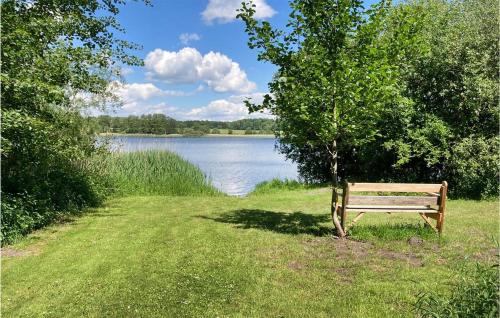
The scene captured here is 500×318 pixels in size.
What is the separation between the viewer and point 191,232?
33.5ft

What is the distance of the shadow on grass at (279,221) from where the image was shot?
10.2m

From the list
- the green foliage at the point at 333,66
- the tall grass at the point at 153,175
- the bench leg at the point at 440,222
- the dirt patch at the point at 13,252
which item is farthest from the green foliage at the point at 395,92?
the dirt patch at the point at 13,252

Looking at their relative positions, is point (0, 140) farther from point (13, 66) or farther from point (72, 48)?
point (72, 48)

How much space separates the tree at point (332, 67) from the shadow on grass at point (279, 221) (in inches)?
46.3

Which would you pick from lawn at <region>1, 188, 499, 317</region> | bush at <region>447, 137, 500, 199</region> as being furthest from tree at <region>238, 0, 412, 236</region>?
bush at <region>447, 137, 500, 199</region>

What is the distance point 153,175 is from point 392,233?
503 inches

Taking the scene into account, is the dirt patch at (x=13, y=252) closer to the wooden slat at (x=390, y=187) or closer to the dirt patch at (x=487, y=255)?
the wooden slat at (x=390, y=187)

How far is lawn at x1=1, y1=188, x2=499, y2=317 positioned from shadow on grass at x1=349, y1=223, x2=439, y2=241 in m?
0.03

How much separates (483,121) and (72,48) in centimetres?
1509

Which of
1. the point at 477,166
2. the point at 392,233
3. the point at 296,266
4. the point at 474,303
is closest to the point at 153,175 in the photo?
the point at 392,233

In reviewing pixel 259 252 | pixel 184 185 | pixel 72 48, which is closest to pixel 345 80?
pixel 259 252

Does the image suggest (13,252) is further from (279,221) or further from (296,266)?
(279,221)

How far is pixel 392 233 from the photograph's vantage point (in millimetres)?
8961

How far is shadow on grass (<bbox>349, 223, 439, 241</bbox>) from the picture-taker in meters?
8.84
